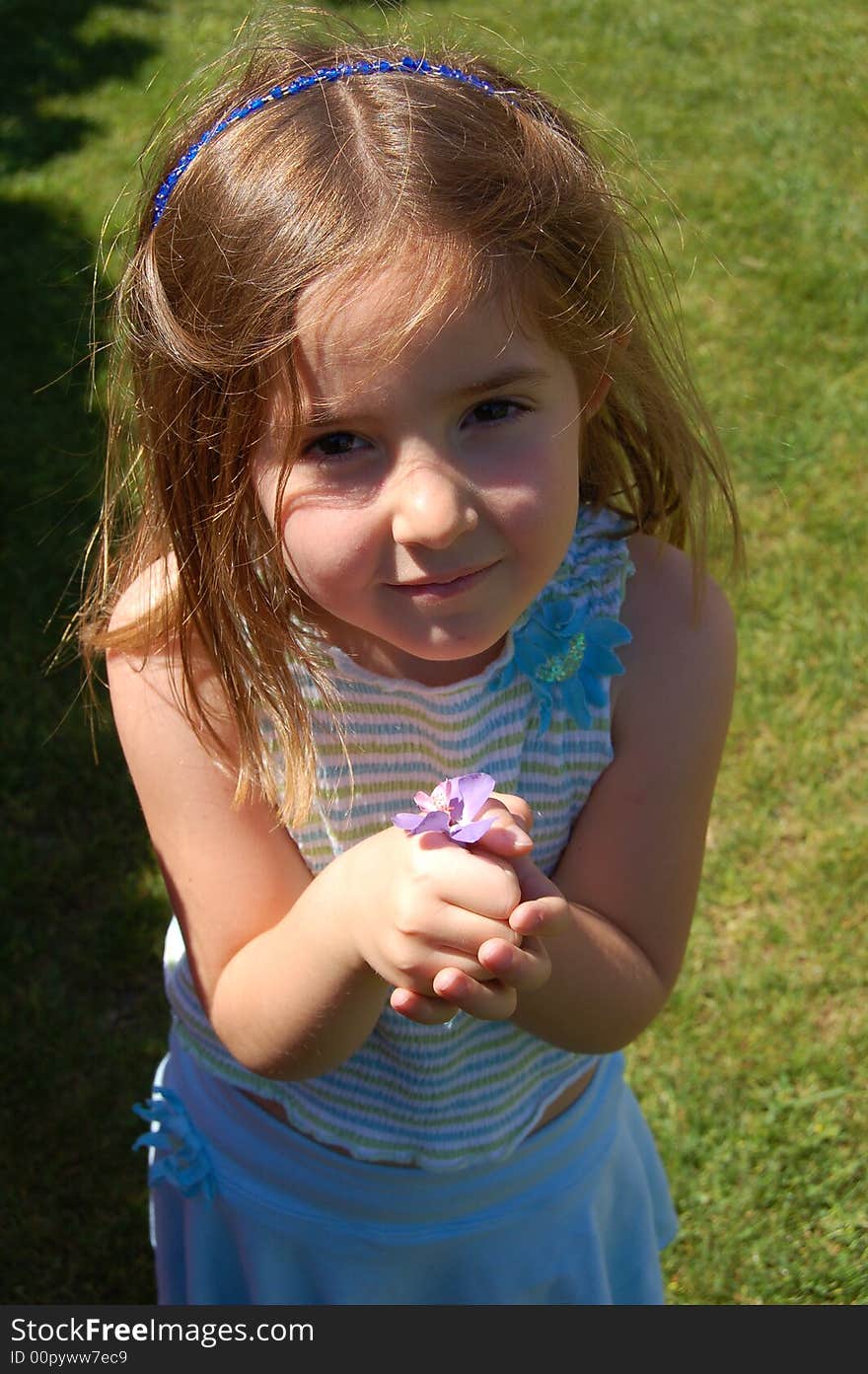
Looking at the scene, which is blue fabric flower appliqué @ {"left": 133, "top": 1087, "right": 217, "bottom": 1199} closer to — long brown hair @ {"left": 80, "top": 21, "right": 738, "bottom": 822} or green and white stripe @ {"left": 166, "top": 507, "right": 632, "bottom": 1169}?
green and white stripe @ {"left": 166, "top": 507, "right": 632, "bottom": 1169}

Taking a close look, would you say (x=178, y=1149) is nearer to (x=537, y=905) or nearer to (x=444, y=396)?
(x=537, y=905)

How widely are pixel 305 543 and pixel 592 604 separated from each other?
47 centimetres

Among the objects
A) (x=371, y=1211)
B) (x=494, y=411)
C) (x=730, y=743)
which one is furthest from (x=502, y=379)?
(x=730, y=743)

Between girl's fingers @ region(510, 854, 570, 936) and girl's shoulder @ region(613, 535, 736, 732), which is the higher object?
girl's shoulder @ region(613, 535, 736, 732)

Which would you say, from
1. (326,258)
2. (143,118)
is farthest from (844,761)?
(143,118)

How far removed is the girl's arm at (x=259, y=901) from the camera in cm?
146

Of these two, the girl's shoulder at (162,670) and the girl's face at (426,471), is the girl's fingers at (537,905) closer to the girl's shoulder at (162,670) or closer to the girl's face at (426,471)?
the girl's face at (426,471)

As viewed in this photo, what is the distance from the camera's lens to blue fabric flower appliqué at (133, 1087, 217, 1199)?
81.1 inches

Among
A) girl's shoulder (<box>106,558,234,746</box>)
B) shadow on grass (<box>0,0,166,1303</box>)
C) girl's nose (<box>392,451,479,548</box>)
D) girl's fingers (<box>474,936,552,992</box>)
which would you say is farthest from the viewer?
shadow on grass (<box>0,0,166,1303</box>)

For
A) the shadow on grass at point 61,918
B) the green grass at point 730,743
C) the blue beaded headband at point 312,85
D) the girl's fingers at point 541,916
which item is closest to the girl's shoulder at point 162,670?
the blue beaded headband at point 312,85

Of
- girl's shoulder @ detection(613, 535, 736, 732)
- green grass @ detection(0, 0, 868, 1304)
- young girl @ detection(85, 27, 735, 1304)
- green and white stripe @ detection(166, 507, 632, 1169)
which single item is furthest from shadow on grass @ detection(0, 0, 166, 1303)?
girl's shoulder @ detection(613, 535, 736, 732)

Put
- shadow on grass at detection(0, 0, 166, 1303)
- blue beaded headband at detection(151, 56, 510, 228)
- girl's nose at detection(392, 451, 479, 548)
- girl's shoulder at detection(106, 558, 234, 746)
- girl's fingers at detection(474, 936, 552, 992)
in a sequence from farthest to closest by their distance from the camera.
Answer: shadow on grass at detection(0, 0, 166, 1303)
girl's shoulder at detection(106, 558, 234, 746)
blue beaded headband at detection(151, 56, 510, 228)
girl's nose at detection(392, 451, 479, 548)
girl's fingers at detection(474, 936, 552, 992)

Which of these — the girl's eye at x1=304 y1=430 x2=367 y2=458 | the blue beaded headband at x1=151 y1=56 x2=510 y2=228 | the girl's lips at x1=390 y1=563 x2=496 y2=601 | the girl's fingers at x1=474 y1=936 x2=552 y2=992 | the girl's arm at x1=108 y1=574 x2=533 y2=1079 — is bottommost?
the girl's arm at x1=108 y1=574 x2=533 y2=1079

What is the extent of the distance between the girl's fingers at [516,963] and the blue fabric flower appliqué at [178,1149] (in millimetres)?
896
